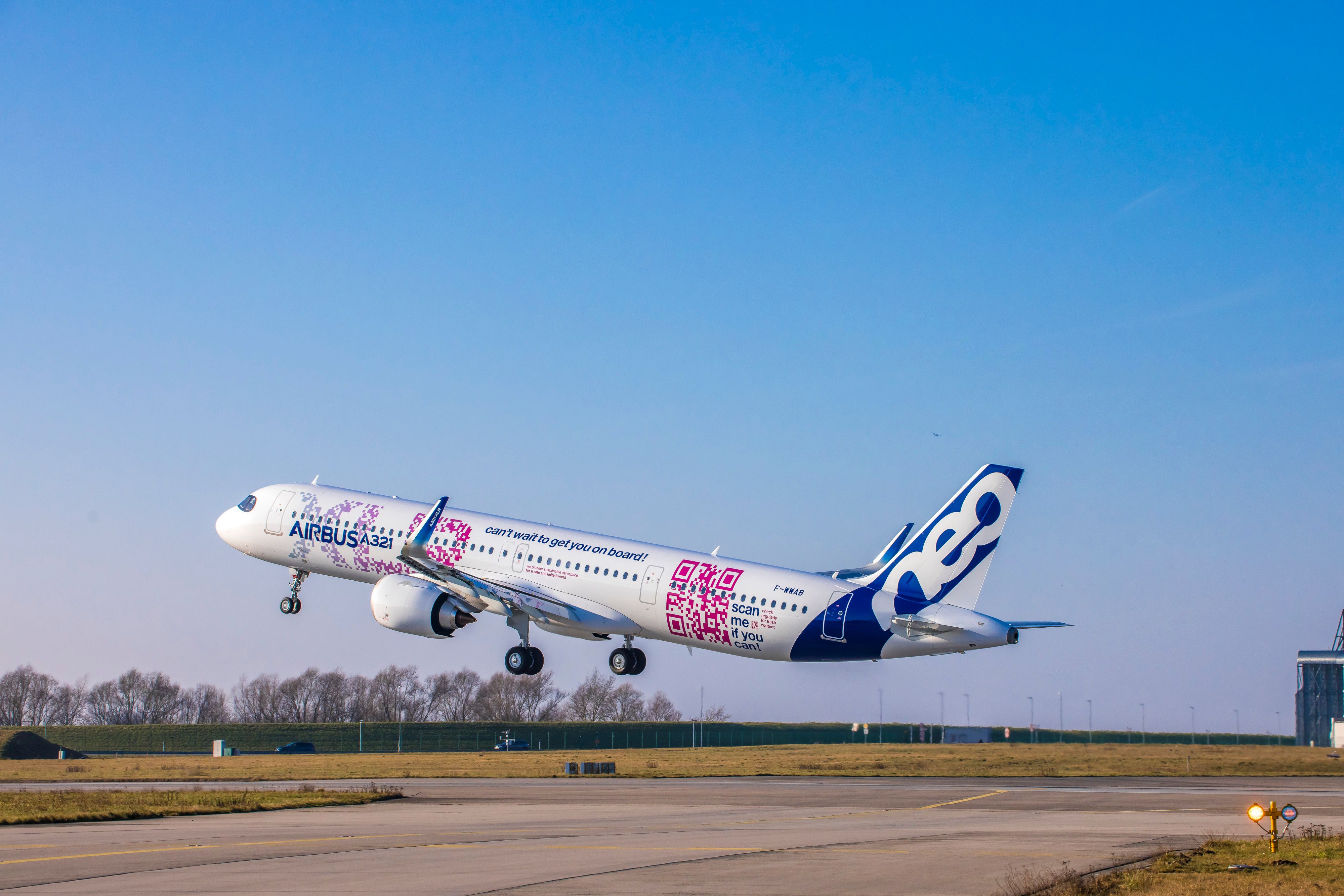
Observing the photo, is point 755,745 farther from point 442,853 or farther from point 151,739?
point 442,853

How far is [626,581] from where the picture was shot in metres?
54.3

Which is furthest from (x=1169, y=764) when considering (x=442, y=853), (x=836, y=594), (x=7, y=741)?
(x=7, y=741)

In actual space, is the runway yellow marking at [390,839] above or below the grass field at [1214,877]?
below

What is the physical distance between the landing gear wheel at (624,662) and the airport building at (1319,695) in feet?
339

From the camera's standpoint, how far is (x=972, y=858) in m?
26.4

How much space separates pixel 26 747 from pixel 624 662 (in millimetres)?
73245

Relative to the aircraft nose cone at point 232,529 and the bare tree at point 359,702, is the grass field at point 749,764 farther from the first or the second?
the bare tree at point 359,702

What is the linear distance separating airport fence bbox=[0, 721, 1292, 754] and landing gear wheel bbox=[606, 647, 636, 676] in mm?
57338

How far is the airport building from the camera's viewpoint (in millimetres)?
136125

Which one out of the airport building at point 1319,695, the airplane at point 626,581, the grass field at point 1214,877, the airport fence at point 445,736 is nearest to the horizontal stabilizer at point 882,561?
the airplane at point 626,581

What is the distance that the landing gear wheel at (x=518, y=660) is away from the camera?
56719 mm

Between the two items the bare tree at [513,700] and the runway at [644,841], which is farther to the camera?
the bare tree at [513,700]

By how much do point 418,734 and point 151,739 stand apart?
30199mm

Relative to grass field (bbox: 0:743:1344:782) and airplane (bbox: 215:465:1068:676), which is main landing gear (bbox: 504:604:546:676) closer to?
airplane (bbox: 215:465:1068:676)
